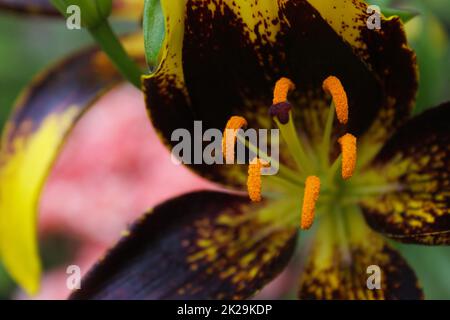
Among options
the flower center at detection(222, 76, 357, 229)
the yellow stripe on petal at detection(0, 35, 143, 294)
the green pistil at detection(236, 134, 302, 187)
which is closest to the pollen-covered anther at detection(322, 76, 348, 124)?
the flower center at detection(222, 76, 357, 229)

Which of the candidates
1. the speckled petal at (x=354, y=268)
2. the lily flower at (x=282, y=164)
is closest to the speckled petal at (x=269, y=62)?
the lily flower at (x=282, y=164)

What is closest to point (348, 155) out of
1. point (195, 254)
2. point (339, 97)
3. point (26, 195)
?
point (339, 97)

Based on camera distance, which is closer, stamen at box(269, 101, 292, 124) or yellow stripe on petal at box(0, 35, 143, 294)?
stamen at box(269, 101, 292, 124)

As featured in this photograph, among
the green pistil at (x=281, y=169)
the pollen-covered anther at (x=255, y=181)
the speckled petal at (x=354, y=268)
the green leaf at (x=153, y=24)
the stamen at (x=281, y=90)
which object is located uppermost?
the green leaf at (x=153, y=24)

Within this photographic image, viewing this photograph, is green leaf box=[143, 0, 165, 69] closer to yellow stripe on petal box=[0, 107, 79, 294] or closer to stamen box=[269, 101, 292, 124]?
stamen box=[269, 101, 292, 124]

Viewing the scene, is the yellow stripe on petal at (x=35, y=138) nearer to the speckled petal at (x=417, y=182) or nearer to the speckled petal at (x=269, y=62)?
Result: the speckled petal at (x=269, y=62)

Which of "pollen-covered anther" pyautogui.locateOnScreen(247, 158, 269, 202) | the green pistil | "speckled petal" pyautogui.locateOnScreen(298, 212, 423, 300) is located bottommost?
"speckled petal" pyautogui.locateOnScreen(298, 212, 423, 300)
